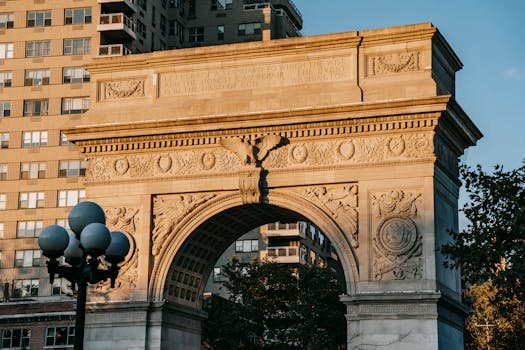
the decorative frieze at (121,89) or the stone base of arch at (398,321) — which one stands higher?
the decorative frieze at (121,89)

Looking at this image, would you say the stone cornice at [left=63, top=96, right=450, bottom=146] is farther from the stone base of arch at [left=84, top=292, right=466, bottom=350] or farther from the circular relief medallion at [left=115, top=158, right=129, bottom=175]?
the stone base of arch at [left=84, top=292, right=466, bottom=350]

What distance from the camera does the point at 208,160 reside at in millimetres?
37625

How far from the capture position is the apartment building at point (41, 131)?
220ft

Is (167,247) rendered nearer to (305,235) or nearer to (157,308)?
(157,308)

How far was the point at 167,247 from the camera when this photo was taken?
124ft

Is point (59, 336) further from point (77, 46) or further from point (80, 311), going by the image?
point (80, 311)

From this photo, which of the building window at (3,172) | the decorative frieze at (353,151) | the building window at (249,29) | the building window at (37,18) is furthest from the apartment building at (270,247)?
the decorative frieze at (353,151)

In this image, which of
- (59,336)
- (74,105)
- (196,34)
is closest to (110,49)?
(74,105)

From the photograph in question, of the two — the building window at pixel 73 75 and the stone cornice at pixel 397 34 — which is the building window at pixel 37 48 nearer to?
the building window at pixel 73 75

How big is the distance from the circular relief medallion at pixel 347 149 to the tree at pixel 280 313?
22275mm

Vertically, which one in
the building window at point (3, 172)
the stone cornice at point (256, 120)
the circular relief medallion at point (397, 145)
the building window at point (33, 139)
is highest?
the building window at point (33, 139)

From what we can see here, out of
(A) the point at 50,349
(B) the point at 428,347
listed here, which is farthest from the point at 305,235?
(B) the point at 428,347

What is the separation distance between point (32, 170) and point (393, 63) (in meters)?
37.8

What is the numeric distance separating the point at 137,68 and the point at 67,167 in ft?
99.2
